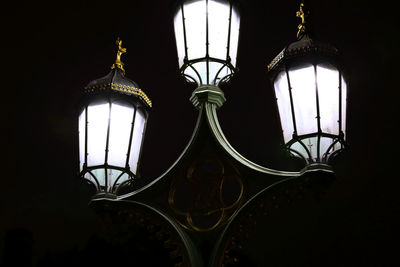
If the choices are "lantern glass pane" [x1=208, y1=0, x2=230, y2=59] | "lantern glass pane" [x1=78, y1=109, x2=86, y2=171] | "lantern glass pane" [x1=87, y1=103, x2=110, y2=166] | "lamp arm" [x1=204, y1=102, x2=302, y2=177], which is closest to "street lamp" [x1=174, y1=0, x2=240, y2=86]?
"lantern glass pane" [x1=208, y1=0, x2=230, y2=59]

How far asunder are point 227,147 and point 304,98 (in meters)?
0.56

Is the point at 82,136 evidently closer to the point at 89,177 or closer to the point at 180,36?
the point at 89,177

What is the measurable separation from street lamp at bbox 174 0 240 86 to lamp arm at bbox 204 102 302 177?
19 centimetres

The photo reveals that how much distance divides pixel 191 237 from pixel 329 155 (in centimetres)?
90

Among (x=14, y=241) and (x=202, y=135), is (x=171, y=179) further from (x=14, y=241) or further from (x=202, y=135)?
(x=14, y=241)

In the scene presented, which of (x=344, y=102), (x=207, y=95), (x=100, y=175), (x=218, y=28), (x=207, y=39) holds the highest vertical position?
(x=218, y=28)

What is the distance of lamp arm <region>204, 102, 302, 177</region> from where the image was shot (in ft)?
12.9

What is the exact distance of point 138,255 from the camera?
1070 centimetres

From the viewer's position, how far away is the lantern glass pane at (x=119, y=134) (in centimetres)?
434

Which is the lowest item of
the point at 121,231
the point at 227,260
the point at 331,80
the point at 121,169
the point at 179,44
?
the point at 227,260

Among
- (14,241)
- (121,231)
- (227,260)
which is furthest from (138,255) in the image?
(227,260)

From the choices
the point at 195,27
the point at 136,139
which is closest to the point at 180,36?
A: the point at 195,27

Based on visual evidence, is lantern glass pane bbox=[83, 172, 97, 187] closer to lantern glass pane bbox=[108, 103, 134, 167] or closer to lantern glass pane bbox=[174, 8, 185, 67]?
lantern glass pane bbox=[108, 103, 134, 167]

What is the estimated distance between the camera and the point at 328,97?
13.0 ft
